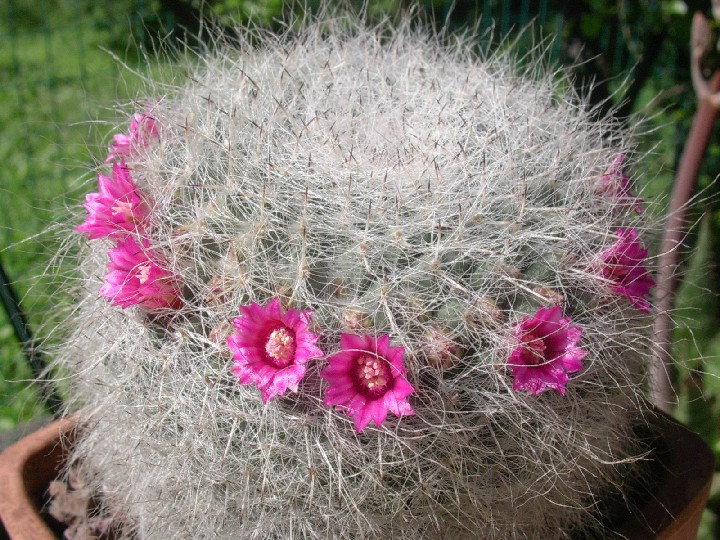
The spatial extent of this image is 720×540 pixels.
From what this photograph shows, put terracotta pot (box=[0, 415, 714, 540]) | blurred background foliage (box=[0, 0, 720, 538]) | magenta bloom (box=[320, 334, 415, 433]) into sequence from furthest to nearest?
blurred background foliage (box=[0, 0, 720, 538]) < terracotta pot (box=[0, 415, 714, 540]) < magenta bloom (box=[320, 334, 415, 433])

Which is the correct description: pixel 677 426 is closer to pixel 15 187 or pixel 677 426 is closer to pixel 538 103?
pixel 538 103

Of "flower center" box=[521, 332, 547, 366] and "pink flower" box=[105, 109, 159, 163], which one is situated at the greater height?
"flower center" box=[521, 332, 547, 366]

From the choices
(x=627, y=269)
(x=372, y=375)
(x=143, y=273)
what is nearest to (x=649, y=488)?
(x=627, y=269)

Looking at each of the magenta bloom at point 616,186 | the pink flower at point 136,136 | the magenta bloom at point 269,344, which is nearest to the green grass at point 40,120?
the pink flower at point 136,136

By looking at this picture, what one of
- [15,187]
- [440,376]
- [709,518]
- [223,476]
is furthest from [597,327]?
[15,187]

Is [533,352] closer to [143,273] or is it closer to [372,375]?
[372,375]

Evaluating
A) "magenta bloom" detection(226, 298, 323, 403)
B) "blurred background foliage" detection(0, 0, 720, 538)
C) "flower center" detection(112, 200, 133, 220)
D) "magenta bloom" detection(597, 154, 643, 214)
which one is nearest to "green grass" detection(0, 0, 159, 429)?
"blurred background foliage" detection(0, 0, 720, 538)

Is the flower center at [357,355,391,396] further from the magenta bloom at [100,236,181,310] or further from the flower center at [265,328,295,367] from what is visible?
the magenta bloom at [100,236,181,310]
